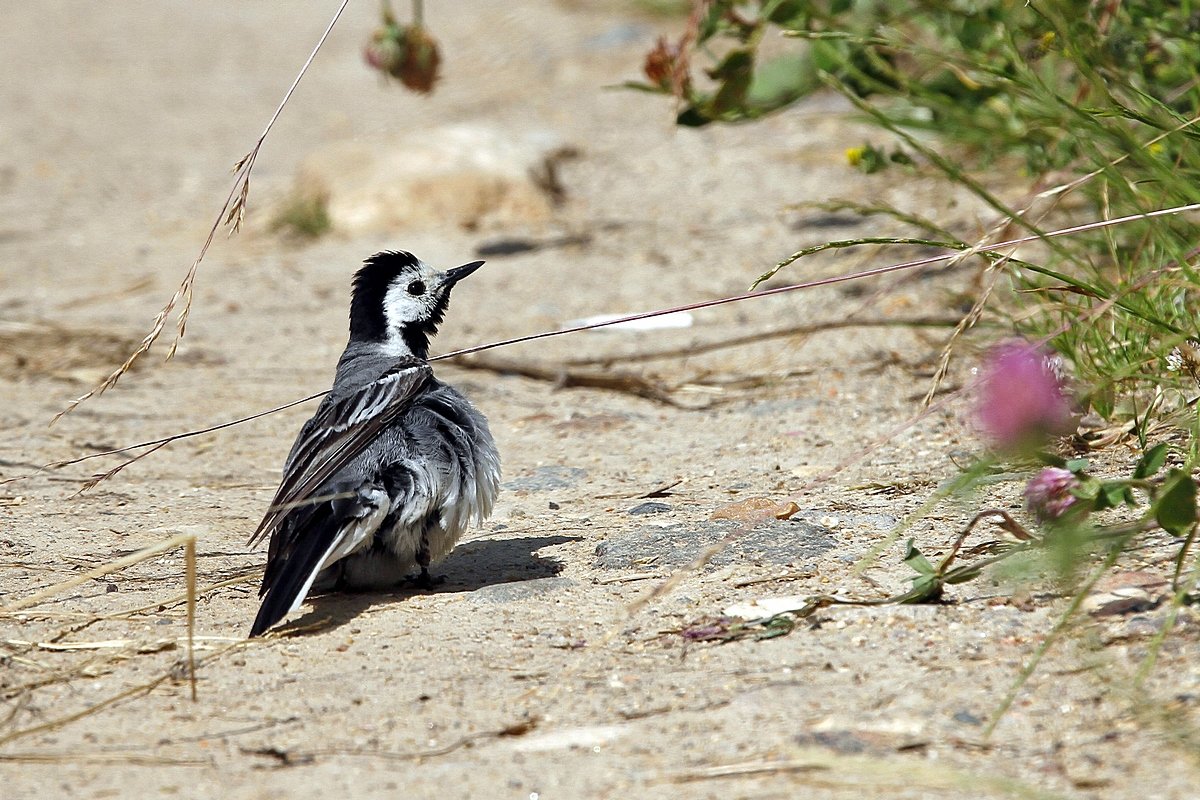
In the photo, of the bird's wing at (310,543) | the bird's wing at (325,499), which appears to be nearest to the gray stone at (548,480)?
the bird's wing at (325,499)

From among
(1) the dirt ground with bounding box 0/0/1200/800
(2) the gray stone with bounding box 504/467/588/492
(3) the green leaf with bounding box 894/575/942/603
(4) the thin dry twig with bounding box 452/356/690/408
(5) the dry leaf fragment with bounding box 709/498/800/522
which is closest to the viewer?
(1) the dirt ground with bounding box 0/0/1200/800

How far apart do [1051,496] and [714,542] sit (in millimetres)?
1130

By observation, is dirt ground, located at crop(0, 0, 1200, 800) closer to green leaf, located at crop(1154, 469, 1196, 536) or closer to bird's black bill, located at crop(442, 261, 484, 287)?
green leaf, located at crop(1154, 469, 1196, 536)

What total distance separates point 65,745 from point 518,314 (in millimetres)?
4537

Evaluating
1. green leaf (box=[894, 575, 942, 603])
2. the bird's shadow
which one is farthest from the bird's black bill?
green leaf (box=[894, 575, 942, 603])

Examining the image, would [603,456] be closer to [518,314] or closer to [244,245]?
[518,314]

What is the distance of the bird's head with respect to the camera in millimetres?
4703

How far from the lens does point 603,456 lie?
5.25 metres

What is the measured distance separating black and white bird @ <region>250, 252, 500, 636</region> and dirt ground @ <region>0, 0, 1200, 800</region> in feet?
0.41

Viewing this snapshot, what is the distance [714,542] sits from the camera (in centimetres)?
400

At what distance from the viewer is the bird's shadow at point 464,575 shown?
12.2 feet

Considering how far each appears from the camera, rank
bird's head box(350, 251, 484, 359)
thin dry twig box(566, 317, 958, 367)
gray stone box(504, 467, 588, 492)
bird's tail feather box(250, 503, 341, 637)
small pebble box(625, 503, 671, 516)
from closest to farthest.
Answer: bird's tail feather box(250, 503, 341, 637) < small pebble box(625, 503, 671, 516) < bird's head box(350, 251, 484, 359) < gray stone box(504, 467, 588, 492) < thin dry twig box(566, 317, 958, 367)

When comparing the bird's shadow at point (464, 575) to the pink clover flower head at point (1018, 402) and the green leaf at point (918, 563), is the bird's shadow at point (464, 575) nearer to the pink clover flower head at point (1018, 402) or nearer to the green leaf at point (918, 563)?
the green leaf at point (918, 563)

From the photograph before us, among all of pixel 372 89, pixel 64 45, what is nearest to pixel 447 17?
pixel 372 89
